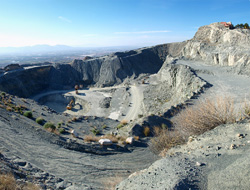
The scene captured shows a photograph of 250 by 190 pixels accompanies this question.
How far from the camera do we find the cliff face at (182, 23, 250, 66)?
2373cm

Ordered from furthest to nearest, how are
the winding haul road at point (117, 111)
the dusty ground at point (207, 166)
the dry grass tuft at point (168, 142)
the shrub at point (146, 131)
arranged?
the winding haul road at point (117, 111)
the shrub at point (146, 131)
the dry grass tuft at point (168, 142)
the dusty ground at point (207, 166)

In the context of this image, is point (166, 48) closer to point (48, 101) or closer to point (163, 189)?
point (48, 101)

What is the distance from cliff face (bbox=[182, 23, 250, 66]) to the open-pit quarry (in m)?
0.15

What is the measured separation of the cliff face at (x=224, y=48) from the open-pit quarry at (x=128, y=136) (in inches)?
5.8

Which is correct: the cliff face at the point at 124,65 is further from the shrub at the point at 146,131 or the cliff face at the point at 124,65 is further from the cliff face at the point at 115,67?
the shrub at the point at 146,131

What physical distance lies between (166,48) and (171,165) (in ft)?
200

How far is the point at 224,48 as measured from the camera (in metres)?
27.7

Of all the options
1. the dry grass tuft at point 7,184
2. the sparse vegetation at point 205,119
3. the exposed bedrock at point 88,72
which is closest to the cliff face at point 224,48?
the sparse vegetation at point 205,119

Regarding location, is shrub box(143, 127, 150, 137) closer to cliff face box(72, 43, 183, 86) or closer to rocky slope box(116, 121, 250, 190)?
rocky slope box(116, 121, 250, 190)

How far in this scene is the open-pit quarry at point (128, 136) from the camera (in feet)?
18.1

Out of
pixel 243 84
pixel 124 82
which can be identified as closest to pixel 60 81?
pixel 124 82

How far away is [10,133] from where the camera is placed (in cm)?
1091

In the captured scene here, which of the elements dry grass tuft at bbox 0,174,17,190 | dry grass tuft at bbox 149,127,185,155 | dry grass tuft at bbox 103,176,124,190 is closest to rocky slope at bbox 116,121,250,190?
dry grass tuft at bbox 149,127,185,155

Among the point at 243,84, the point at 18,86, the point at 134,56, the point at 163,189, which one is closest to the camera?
the point at 163,189
